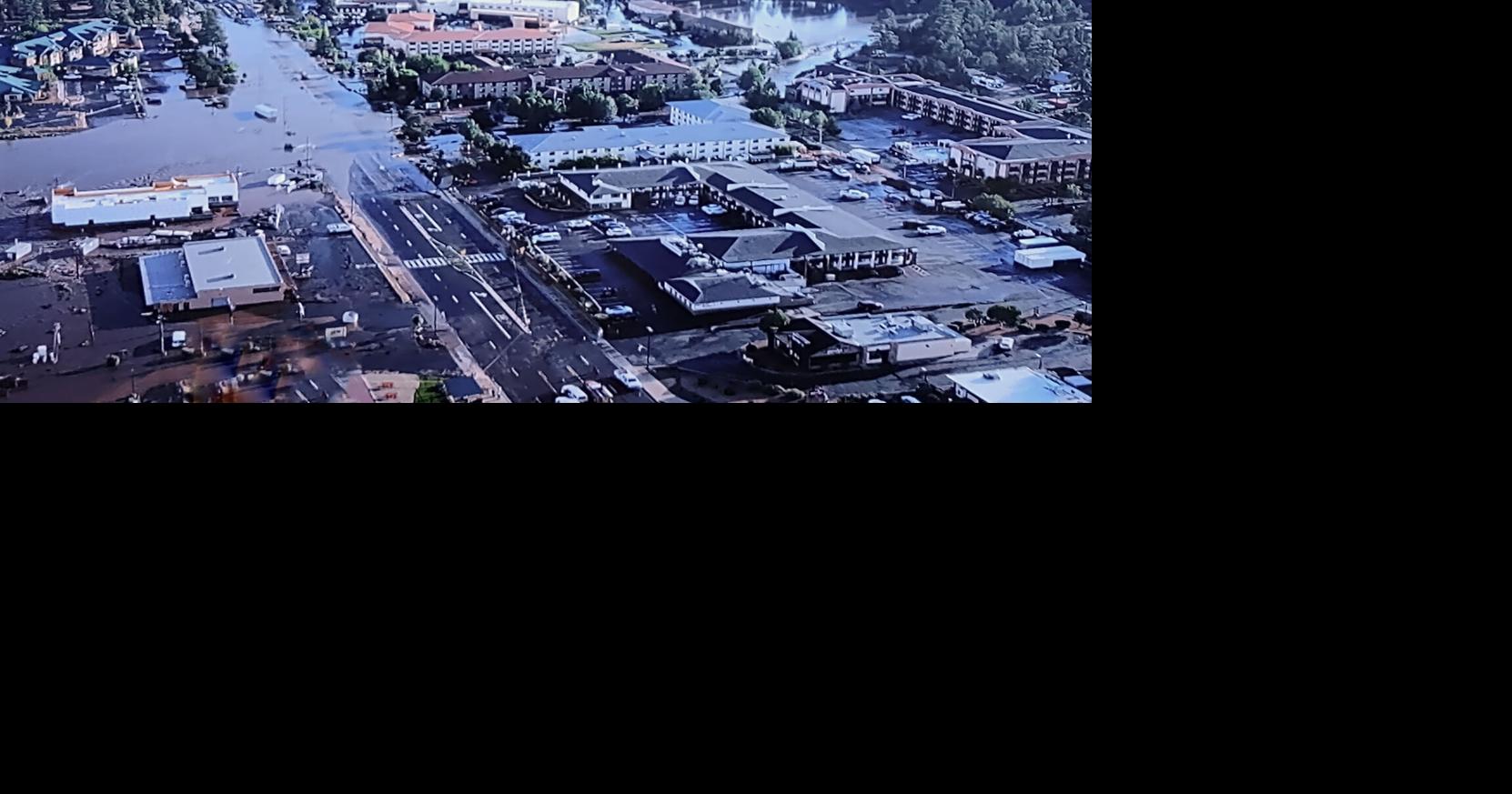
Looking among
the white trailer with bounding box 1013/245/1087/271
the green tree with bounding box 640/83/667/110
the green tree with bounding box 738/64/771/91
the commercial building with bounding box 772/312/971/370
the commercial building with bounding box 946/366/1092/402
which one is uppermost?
the green tree with bounding box 738/64/771/91

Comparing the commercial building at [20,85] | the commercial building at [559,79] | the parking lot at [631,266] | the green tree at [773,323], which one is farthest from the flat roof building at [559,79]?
the commercial building at [20,85]

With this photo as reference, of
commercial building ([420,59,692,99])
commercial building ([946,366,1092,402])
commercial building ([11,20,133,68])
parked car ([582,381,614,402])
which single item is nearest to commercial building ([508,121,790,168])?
commercial building ([420,59,692,99])

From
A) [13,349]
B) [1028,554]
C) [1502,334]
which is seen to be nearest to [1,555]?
[13,349]

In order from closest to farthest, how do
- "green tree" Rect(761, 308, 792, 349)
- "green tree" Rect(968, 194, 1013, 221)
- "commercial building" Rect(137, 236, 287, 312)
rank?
"commercial building" Rect(137, 236, 287, 312), "green tree" Rect(761, 308, 792, 349), "green tree" Rect(968, 194, 1013, 221)

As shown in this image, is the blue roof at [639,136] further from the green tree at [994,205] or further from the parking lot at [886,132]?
the green tree at [994,205]

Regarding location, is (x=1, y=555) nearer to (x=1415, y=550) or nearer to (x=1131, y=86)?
(x=1131, y=86)

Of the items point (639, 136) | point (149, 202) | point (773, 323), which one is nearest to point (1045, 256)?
point (773, 323)

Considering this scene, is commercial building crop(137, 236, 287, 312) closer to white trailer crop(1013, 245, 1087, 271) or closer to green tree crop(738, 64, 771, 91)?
green tree crop(738, 64, 771, 91)
